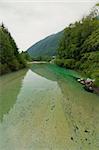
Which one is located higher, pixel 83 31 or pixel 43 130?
pixel 83 31

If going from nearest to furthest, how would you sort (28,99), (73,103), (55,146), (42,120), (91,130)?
1. (55,146)
2. (91,130)
3. (42,120)
4. (73,103)
5. (28,99)

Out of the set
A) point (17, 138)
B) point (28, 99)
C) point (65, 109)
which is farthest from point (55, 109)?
point (17, 138)

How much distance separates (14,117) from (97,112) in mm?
4440

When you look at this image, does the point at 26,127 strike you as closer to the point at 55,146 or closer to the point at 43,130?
the point at 43,130

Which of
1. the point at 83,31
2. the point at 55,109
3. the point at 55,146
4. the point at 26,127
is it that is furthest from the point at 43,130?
the point at 83,31

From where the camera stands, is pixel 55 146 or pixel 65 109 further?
pixel 65 109

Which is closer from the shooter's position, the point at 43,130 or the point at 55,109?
the point at 43,130

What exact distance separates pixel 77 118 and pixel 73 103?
347 cm

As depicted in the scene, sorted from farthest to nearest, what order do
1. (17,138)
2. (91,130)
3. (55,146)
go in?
(91,130)
(17,138)
(55,146)

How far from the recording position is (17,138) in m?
9.78

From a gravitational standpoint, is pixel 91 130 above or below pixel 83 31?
below

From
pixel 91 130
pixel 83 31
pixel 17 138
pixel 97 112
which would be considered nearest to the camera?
pixel 17 138

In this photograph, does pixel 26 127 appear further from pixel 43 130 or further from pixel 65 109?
pixel 65 109

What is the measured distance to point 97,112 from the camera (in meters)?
13.8
